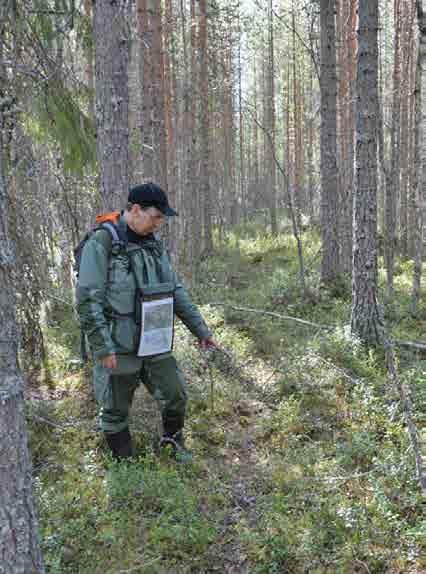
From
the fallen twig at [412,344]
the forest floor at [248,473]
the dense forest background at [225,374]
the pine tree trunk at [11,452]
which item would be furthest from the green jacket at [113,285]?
the fallen twig at [412,344]

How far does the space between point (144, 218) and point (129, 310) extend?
72 centimetres

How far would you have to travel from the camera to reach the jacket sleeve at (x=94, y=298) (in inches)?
154

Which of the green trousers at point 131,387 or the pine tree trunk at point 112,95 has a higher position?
the pine tree trunk at point 112,95

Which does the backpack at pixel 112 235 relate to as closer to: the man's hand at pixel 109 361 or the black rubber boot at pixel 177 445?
the man's hand at pixel 109 361

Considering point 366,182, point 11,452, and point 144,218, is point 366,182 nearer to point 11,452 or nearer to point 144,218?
point 144,218

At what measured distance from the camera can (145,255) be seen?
4.23 meters

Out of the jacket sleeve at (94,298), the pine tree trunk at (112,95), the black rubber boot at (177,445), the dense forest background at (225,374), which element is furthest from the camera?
the pine tree trunk at (112,95)

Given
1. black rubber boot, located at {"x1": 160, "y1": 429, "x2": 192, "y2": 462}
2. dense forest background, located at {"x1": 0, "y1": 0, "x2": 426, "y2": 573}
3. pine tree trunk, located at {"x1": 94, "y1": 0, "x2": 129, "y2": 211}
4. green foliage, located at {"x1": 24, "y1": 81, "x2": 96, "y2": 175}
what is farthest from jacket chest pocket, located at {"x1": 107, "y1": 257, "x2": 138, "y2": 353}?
pine tree trunk, located at {"x1": 94, "y1": 0, "x2": 129, "y2": 211}

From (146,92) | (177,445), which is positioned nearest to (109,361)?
(177,445)

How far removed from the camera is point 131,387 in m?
4.38

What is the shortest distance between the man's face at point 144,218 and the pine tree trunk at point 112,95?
126 centimetres

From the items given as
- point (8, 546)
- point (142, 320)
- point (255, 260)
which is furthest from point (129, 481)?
point (255, 260)

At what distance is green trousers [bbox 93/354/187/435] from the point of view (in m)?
4.26

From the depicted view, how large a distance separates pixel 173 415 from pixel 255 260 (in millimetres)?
11794
